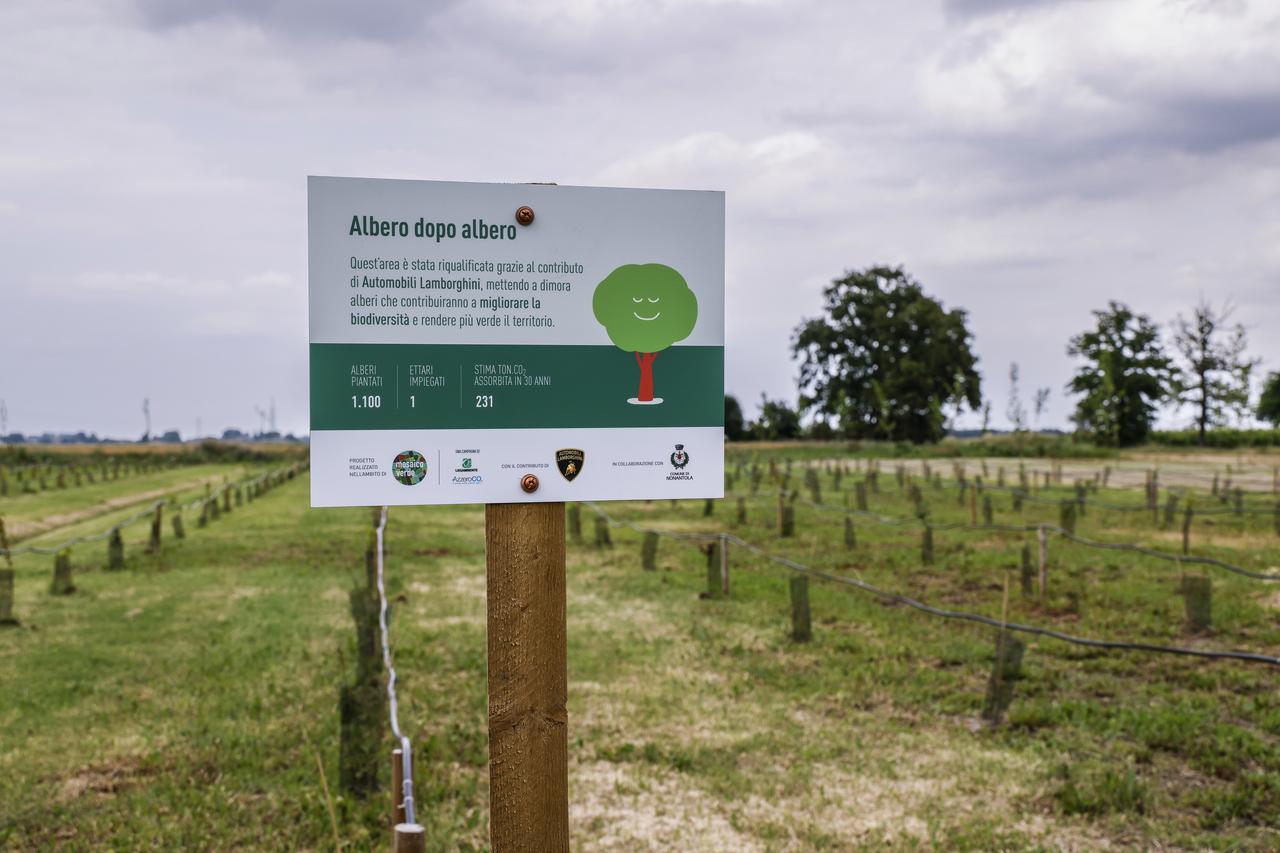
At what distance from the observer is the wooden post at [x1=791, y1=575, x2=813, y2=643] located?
355 inches

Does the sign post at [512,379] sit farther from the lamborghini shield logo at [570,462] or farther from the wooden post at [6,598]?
the wooden post at [6,598]

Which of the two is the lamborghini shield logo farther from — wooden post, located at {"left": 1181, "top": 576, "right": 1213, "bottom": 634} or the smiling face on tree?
wooden post, located at {"left": 1181, "top": 576, "right": 1213, "bottom": 634}

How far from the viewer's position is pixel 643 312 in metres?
3.00

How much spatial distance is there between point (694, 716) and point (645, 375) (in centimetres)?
447

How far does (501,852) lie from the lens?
2.87 meters

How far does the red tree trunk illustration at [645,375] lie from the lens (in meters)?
3.01

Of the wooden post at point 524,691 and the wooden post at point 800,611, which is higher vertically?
the wooden post at point 524,691

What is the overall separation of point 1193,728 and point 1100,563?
7.57 meters

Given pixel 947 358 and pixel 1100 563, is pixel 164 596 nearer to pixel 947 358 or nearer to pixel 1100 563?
pixel 1100 563

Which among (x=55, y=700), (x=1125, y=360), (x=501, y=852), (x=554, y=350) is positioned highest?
(x=1125, y=360)

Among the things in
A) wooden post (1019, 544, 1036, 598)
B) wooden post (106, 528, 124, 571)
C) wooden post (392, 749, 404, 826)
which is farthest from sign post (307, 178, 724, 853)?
wooden post (106, 528, 124, 571)

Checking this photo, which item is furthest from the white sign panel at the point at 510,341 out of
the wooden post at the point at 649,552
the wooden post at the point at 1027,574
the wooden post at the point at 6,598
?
the wooden post at the point at 649,552

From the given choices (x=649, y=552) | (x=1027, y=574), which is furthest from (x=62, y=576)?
(x=1027, y=574)

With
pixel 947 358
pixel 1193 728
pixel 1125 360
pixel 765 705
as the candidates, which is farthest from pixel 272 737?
pixel 1125 360
